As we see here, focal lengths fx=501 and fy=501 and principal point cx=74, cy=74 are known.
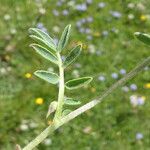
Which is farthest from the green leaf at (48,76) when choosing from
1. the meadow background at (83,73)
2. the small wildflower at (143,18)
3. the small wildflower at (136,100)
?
the small wildflower at (143,18)

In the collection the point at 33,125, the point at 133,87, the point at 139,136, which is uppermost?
the point at 33,125

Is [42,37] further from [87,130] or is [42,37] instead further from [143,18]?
[143,18]

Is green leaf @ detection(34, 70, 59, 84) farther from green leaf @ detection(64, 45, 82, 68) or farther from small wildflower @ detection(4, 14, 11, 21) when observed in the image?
small wildflower @ detection(4, 14, 11, 21)

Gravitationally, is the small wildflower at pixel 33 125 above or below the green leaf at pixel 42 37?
below

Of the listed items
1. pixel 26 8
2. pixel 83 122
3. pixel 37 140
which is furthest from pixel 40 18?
pixel 37 140

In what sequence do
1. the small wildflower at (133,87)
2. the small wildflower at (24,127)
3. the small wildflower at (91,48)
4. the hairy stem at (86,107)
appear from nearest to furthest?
the hairy stem at (86,107) < the small wildflower at (24,127) < the small wildflower at (133,87) < the small wildflower at (91,48)

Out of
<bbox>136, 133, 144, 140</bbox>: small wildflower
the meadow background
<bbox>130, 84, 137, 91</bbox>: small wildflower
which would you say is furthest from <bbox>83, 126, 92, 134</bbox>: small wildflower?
<bbox>130, 84, 137, 91</bbox>: small wildflower

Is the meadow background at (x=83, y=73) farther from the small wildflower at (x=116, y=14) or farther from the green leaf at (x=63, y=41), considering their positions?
the green leaf at (x=63, y=41)

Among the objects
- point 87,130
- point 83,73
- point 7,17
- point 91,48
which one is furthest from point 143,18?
point 87,130
